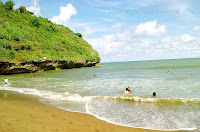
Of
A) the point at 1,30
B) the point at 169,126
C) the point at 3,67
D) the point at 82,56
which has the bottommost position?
the point at 169,126

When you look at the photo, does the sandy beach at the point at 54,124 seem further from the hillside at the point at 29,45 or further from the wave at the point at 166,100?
the hillside at the point at 29,45

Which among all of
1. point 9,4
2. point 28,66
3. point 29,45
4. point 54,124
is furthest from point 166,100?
point 9,4

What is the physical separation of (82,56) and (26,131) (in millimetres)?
57711

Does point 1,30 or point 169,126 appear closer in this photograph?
point 169,126

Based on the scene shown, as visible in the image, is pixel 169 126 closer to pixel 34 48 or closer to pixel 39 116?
pixel 39 116

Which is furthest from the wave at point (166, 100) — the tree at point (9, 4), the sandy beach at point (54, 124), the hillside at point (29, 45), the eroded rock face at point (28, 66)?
the tree at point (9, 4)

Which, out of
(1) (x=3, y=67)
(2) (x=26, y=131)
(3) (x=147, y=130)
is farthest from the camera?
(1) (x=3, y=67)

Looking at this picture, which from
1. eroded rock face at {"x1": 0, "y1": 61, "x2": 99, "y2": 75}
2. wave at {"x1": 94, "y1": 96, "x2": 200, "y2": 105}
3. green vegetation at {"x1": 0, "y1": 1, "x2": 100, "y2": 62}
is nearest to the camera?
wave at {"x1": 94, "y1": 96, "x2": 200, "y2": 105}

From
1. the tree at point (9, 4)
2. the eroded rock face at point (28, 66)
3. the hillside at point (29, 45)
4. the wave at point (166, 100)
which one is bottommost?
the wave at point (166, 100)

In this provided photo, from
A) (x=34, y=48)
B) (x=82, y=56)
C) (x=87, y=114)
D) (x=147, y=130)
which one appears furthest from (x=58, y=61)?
(x=147, y=130)

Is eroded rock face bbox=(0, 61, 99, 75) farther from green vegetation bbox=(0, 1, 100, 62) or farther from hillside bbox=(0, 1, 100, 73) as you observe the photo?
green vegetation bbox=(0, 1, 100, 62)

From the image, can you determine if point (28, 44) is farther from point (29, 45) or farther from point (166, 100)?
point (166, 100)

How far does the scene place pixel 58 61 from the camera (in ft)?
163

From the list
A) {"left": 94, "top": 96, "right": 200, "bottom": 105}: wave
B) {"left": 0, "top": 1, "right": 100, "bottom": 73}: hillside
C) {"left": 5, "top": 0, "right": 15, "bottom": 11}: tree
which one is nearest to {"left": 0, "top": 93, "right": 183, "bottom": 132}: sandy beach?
{"left": 94, "top": 96, "right": 200, "bottom": 105}: wave
